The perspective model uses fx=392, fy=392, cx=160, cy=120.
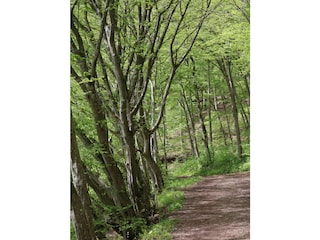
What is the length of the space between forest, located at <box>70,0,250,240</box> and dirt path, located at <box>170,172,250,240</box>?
0.90ft

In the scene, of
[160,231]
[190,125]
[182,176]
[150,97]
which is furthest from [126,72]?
[160,231]

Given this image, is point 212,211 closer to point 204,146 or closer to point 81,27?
point 204,146

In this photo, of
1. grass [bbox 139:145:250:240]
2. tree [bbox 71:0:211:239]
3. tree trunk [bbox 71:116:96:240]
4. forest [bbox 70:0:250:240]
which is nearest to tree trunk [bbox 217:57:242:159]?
forest [bbox 70:0:250:240]

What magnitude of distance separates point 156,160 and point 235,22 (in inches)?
76.5

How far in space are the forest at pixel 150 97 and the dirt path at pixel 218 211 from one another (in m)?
0.28

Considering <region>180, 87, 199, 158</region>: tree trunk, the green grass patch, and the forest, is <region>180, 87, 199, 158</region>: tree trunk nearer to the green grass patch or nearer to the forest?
the forest

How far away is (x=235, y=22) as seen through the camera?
13.0ft

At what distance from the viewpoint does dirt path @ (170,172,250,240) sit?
3.23 m

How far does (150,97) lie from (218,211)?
78.8 inches

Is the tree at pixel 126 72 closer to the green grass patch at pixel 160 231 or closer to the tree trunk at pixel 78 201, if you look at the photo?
the green grass patch at pixel 160 231

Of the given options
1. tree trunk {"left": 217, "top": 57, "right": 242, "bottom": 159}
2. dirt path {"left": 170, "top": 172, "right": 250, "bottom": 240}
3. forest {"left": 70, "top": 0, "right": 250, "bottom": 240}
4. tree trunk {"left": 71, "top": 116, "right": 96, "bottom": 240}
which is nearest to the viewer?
tree trunk {"left": 71, "top": 116, "right": 96, "bottom": 240}
